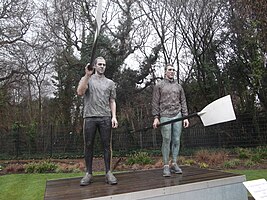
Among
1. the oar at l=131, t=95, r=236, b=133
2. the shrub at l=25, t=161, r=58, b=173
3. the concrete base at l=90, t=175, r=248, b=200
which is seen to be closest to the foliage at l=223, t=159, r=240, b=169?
the concrete base at l=90, t=175, r=248, b=200

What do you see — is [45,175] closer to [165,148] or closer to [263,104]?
[165,148]

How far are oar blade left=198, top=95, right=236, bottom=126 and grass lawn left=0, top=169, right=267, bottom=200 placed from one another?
375 centimetres

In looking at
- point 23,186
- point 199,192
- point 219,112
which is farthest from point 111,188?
point 23,186

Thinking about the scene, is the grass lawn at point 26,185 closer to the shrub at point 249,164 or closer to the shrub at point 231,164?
the shrub at point 231,164

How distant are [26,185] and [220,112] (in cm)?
527

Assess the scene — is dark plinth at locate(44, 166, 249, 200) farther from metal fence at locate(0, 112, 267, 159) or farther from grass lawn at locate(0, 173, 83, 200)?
metal fence at locate(0, 112, 267, 159)

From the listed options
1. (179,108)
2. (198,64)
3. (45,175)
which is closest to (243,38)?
(198,64)

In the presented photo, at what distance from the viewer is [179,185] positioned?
3.42 m

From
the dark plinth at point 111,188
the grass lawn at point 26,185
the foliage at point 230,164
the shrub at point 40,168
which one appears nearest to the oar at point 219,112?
the dark plinth at point 111,188

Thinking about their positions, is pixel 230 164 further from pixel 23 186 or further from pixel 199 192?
pixel 23 186

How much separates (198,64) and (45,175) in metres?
9.35

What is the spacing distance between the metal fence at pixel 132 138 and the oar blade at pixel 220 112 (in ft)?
28.2

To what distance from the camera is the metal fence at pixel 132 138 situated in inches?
476

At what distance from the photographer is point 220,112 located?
12.5ft
